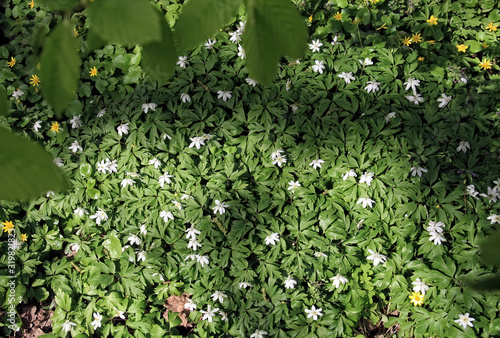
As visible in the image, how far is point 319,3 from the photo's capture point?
3709 millimetres

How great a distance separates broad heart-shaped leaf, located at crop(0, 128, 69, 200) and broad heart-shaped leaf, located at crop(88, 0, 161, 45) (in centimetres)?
13

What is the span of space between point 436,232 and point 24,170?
267cm

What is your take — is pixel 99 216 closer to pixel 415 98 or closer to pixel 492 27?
pixel 415 98

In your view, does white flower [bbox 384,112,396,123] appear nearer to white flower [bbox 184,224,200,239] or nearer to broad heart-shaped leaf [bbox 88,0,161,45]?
white flower [bbox 184,224,200,239]

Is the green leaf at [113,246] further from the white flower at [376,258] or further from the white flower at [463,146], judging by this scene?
the white flower at [463,146]

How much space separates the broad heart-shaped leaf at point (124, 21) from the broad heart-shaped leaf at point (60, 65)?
0.09 metres

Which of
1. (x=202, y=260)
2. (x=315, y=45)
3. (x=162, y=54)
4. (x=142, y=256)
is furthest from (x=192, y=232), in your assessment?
(x=162, y=54)

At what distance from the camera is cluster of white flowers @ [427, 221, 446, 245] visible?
258 cm

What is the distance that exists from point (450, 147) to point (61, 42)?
9.71 feet

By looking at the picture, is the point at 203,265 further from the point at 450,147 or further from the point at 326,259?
the point at 450,147

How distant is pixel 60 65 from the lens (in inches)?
20.8

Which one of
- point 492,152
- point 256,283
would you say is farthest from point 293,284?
point 492,152

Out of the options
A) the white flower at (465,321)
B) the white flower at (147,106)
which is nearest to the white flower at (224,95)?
the white flower at (147,106)

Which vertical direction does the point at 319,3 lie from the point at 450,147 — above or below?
above
